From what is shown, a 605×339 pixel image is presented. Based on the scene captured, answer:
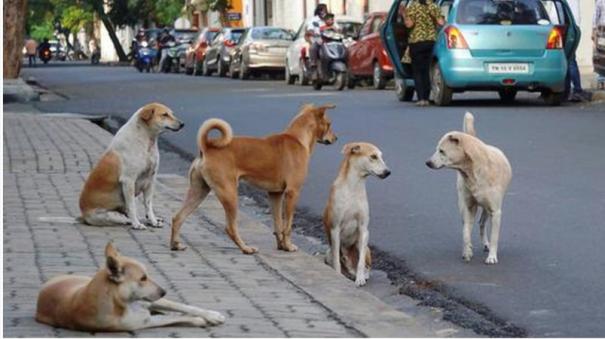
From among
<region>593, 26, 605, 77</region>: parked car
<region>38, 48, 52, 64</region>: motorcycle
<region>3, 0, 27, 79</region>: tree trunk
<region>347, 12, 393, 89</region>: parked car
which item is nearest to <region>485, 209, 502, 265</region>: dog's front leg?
<region>593, 26, 605, 77</region>: parked car

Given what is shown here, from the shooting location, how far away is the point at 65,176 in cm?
1527

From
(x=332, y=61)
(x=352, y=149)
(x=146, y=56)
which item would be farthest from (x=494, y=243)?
(x=146, y=56)

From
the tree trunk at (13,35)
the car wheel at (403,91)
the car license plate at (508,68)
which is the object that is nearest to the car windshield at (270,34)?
the tree trunk at (13,35)

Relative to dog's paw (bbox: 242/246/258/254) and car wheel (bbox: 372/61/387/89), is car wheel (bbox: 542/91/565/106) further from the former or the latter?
dog's paw (bbox: 242/246/258/254)

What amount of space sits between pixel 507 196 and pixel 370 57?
20.0m

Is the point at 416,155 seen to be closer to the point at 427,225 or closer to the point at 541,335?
the point at 427,225

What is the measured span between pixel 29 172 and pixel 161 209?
345 cm

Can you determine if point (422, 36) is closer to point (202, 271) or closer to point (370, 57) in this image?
point (370, 57)

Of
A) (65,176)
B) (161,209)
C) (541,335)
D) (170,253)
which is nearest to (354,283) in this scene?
(170,253)

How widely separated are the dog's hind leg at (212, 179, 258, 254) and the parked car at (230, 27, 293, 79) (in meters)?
33.1

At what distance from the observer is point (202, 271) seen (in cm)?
907

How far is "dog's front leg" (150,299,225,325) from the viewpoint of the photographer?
276 inches

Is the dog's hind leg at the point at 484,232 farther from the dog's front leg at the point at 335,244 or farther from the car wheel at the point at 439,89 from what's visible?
the car wheel at the point at 439,89

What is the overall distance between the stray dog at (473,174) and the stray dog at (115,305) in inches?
121
